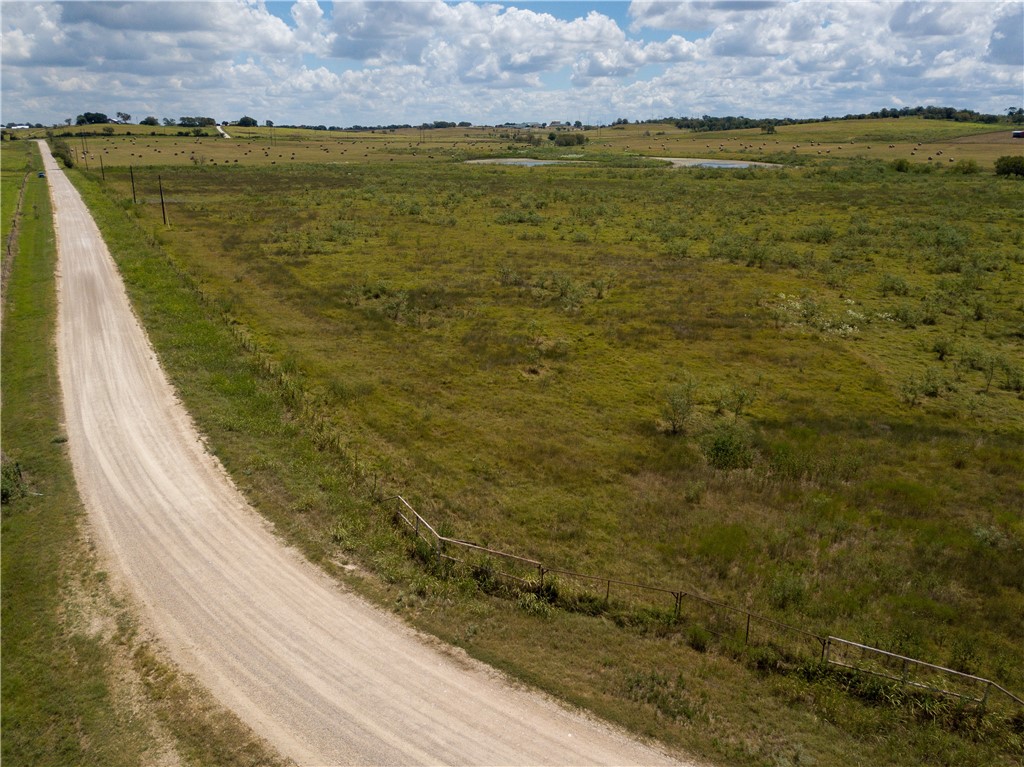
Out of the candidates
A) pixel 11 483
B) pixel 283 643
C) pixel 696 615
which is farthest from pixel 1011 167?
pixel 11 483

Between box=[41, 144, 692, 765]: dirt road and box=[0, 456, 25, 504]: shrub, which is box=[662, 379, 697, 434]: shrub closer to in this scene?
box=[41, 144, 692, 765]: dirt road

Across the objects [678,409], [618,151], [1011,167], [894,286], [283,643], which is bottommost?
[283,643]

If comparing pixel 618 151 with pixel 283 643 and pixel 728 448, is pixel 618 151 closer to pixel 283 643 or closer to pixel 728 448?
pixel 728 448

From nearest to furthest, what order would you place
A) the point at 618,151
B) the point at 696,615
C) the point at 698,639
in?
the point at 698,639, the point at 696,615, the point at 618,151

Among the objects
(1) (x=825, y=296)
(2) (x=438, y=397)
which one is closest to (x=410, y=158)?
(1) (x=825, y=296)

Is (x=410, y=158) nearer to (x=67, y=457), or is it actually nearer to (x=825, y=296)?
(x=825, y=296)

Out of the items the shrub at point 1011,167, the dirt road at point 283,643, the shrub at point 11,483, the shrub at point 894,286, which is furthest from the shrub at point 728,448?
the shrub at point 1011,167

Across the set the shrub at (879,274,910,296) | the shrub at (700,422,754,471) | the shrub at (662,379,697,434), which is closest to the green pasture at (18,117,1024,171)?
the shrub at (879,274,910,296)
